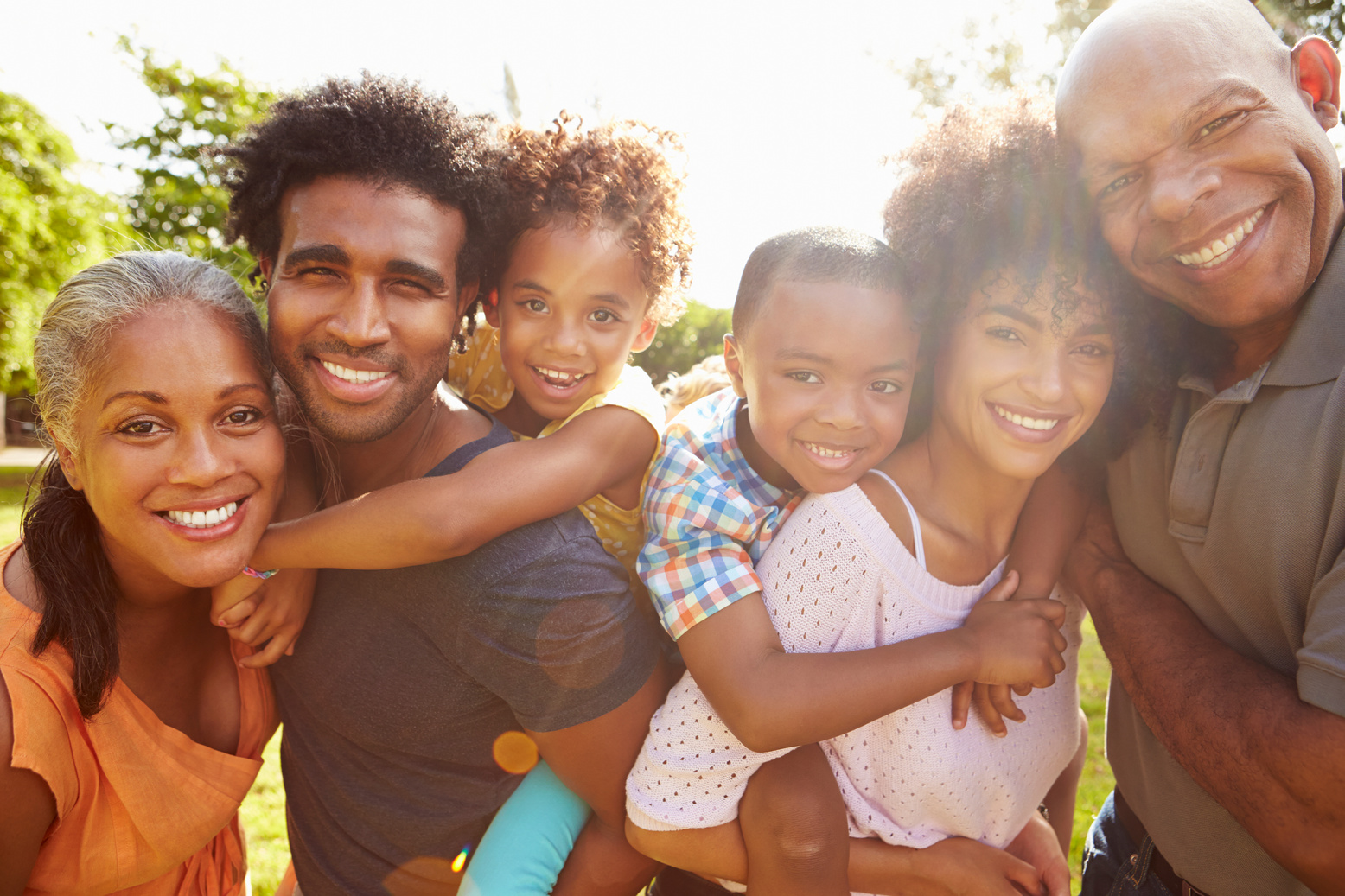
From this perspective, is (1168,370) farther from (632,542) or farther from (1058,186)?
(632,542)

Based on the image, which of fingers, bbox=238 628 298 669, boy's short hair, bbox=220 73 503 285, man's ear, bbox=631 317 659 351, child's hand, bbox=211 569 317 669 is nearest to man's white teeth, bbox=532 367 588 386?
man's ear, bbox=631 317 659 351

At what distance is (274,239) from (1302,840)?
3.10 m

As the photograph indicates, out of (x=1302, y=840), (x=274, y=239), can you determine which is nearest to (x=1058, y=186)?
(x=1302, y=840)

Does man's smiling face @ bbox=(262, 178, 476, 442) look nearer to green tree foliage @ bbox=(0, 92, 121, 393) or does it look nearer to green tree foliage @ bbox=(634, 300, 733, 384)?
green tree foliage @ bbox=(634, 300, 733, 384)

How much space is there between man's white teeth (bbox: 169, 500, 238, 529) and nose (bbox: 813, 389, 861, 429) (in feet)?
5.62

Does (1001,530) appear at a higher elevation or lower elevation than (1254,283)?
lower

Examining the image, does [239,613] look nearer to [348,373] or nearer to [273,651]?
[273,651]

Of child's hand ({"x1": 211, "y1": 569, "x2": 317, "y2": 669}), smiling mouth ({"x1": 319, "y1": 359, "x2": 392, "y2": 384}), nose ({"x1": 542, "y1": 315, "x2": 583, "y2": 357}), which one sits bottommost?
child's hand ({"x1": 211, "y1": 569, "x2": 317, "y2": 669})

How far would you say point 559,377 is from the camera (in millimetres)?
2912

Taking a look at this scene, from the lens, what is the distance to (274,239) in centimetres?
238

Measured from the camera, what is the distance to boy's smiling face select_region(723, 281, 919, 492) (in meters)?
2.29

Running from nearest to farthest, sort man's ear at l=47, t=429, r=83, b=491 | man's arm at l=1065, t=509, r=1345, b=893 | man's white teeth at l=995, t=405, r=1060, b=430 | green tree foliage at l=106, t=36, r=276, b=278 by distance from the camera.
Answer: man's arm at l=1065, t=509, r=1345, b=893
man's ear at l=47, t=429, r=83, b=491
man's white teeth at l=995, t=405, r=1060, b=430
green tree foliage at l=106, t=36, r=276, b=278

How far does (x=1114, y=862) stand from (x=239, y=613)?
2914 millimetres

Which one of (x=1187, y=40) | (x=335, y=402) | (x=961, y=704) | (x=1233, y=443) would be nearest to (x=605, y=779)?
(x=961, y=704)
